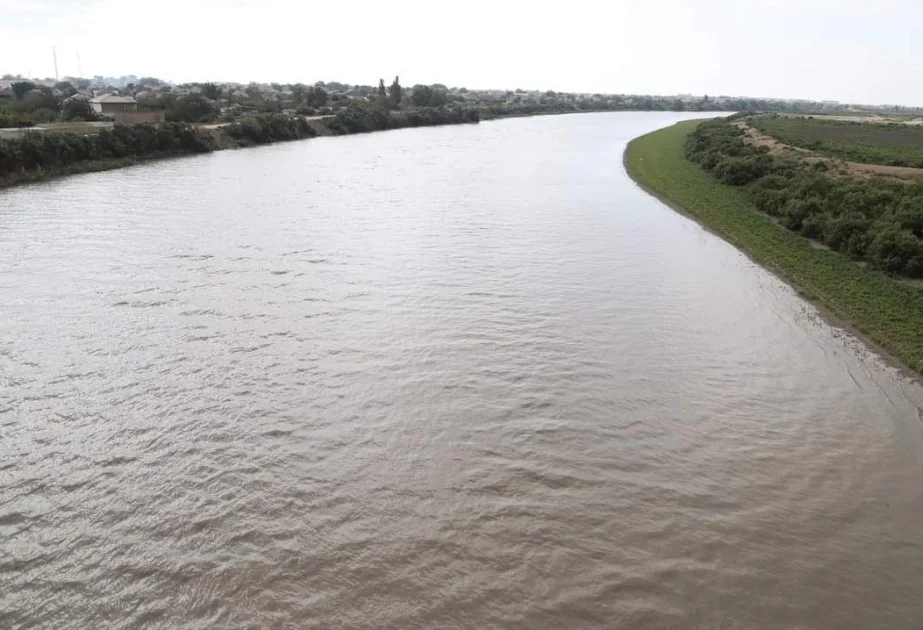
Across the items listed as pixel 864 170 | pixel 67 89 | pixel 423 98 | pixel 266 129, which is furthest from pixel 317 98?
pixel 864 170

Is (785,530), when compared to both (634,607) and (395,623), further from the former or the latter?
(395,623)

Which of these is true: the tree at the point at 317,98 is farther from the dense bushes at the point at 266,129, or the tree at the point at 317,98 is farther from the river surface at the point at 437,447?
the river surface at the point at 437,447

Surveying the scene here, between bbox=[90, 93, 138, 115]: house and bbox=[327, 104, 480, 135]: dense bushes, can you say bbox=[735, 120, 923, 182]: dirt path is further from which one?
bbox=[90, 93, 138, 115]: house

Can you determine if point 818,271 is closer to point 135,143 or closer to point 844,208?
point 844,208

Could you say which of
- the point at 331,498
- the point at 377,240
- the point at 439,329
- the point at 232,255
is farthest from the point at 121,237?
the point at 331,498

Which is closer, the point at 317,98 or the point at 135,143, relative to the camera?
the point at 135,143

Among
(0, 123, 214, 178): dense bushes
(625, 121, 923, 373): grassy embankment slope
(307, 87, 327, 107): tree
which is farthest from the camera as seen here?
(307, 87, 327, 107): tree

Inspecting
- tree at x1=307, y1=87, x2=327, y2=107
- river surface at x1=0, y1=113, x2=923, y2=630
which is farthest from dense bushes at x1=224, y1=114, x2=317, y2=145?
tree at x1=307, y1=87, x2=327, y2=107
